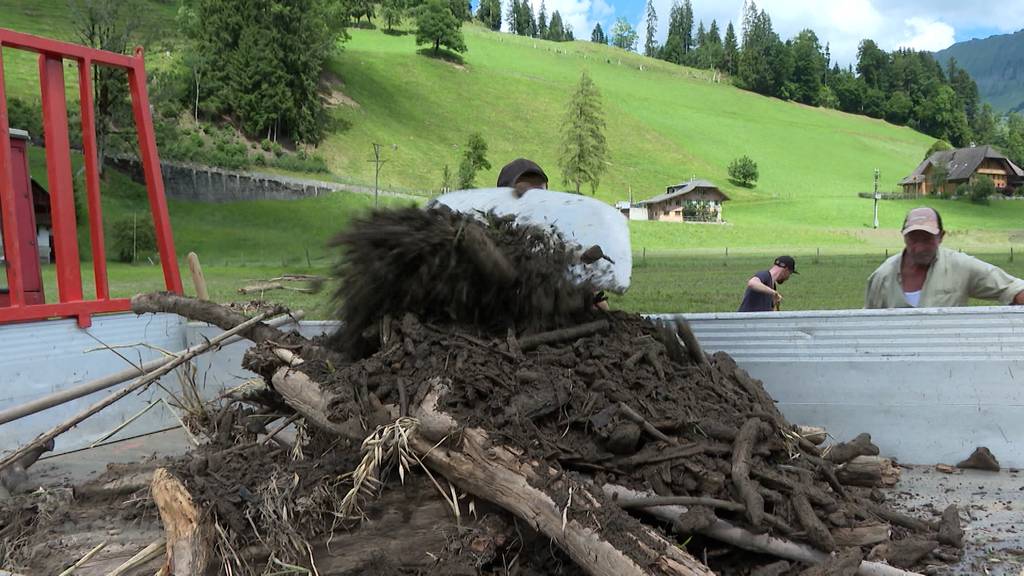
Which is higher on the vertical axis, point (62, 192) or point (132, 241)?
point (62, 192)

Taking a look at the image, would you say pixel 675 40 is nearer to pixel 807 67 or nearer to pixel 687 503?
pixel 807 67

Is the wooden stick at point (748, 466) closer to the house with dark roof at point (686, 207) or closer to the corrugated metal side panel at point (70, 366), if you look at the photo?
the corrugated metal side panel at point (70, 366)

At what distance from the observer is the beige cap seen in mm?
4465

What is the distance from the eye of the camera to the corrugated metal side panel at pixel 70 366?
5379 millimetres

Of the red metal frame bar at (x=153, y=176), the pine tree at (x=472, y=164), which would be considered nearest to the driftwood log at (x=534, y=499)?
the red metal frame bar at (x=153, y=176)

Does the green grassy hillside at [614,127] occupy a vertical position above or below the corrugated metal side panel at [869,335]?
above

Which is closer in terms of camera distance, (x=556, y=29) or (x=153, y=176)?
(x=153, y=176)

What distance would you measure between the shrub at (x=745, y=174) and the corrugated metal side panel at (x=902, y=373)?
148 ft

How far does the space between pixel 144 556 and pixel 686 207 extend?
30.1m

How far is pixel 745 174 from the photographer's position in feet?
158

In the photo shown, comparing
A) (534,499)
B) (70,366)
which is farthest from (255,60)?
(534,499)

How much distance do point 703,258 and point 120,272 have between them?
13129 millimetres

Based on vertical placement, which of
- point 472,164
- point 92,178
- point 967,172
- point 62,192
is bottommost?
point 62,192

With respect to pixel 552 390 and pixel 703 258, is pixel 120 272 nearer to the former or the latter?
pixel 703 258
